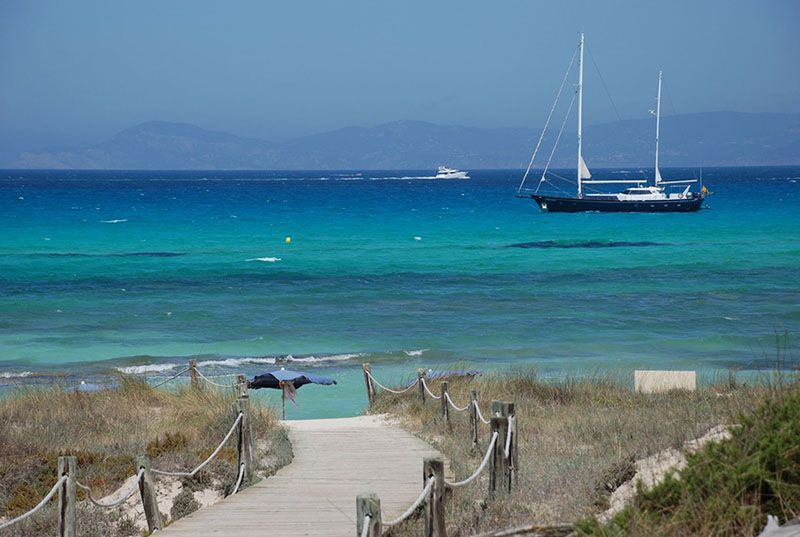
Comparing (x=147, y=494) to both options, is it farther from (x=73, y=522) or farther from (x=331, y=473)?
(x=331, y=473)

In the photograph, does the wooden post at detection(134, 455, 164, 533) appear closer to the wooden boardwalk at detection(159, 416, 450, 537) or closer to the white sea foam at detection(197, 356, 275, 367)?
the wooden boardwalk at detection(159, 416, 450, 537)

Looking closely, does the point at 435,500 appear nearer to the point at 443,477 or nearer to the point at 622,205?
the point at 443,477

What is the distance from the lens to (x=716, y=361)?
20.4 meters

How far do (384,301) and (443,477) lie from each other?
23924 mm

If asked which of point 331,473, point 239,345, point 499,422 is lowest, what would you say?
point 239,345

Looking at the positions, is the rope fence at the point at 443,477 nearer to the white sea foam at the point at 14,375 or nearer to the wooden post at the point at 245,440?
the wooden post at the point at 245,440

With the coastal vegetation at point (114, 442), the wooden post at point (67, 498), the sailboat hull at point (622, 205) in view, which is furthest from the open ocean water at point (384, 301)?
the sailboat hull at point (622, 205)

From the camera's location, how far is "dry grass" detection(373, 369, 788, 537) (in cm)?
705

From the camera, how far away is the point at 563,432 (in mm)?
10742

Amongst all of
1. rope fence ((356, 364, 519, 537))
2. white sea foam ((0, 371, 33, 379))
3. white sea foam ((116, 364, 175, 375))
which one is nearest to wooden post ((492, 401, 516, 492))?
rope fence ((356, 364, 519, 537))

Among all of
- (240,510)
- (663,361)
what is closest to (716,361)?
(663,361)

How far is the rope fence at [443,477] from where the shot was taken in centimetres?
532

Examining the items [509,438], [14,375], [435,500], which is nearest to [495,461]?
[509,438]

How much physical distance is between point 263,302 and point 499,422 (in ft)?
73.6
